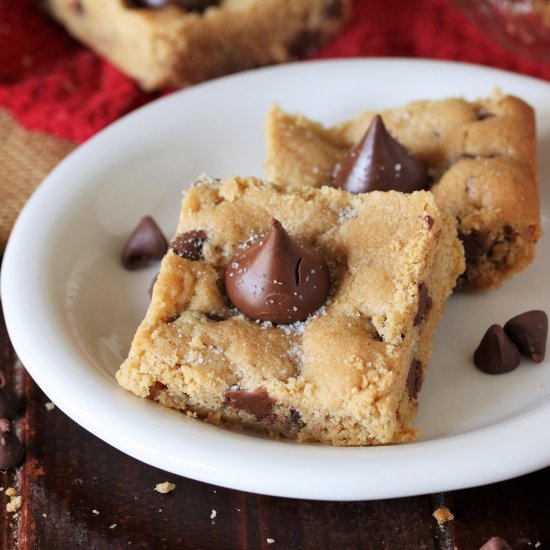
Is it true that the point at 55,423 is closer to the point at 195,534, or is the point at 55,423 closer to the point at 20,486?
the point at 20,486

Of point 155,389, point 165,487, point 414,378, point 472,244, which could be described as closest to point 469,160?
point 472,244

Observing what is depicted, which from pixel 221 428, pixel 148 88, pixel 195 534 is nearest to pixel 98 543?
pixel 195 534

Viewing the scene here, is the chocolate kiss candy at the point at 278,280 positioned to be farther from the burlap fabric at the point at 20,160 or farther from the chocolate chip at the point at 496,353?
the burlap fabric at the point at 20,160

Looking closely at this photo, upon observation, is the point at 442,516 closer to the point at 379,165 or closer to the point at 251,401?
the point at 251,401

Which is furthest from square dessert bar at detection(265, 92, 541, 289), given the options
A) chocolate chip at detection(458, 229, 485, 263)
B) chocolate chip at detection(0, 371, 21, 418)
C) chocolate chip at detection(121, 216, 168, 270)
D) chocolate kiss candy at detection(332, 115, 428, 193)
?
chocolate chip at detection(0, 371, 21, 418)

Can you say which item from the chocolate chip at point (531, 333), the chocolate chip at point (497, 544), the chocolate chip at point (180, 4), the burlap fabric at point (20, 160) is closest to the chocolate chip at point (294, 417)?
the chocolate chip at point (497, 544)
